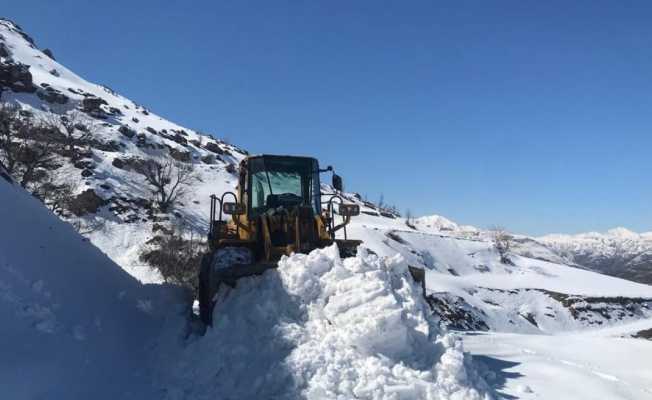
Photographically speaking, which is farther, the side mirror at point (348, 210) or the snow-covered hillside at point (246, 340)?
the side mirror at point (348, 210)

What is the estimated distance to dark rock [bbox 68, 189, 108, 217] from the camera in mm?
30600

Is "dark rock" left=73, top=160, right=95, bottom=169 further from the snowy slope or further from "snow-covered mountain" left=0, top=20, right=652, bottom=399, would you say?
"snow-covered mountain" left=0, top=20, right=652, bottom=399

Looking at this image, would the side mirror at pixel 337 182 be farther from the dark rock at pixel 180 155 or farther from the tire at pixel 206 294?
the dark rock at pixel 180 155

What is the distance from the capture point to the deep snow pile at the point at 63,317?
17.5ft

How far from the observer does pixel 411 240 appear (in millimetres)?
47188

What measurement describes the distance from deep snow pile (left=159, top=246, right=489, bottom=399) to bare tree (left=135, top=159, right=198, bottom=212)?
31036 mm

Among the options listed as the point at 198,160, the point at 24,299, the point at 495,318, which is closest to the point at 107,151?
the point at 198,160

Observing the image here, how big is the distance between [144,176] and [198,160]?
49.3 ft

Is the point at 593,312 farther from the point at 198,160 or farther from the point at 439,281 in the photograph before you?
the point at 198,160

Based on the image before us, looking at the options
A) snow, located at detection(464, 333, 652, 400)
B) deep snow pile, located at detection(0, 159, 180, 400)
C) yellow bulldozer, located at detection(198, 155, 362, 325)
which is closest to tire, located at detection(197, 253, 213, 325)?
yellow bulldozer, located at detection(198, 155, 362, 325)

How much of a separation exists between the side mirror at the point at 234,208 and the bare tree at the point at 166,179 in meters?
27.6

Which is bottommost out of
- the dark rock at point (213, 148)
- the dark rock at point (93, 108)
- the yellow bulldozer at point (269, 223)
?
the yellow bulldozer at point (269, 223)

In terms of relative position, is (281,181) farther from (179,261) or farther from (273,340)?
(179,261)

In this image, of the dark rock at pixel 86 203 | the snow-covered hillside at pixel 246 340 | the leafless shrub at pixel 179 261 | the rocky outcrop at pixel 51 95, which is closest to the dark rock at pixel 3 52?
the rocky outcrop at pixel 51 95
